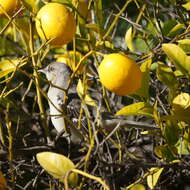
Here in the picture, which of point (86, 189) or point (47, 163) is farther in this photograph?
point (86, 189)

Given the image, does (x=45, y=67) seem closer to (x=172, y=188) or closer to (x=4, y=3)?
(x=172, y=188)

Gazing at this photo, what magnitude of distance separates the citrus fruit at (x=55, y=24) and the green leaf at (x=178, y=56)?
302mm

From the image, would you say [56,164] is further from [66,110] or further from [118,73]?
[66,110]

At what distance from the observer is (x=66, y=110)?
78.5 inches

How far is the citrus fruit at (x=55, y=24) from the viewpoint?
1428 millimetres

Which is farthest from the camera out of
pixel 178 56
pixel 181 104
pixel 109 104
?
pixel 109 104

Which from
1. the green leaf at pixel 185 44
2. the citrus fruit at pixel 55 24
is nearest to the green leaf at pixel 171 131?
the green leaf at pixel 185 44

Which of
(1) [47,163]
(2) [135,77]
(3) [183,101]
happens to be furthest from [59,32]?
(3) [183,101]

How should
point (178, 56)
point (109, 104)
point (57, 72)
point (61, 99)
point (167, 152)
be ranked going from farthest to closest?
point (57, 72), point (61, 99), point (109, 104), point (167, 152), point (178, 56)

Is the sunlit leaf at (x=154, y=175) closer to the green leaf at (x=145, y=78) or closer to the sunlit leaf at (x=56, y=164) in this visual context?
the green leaf at (x=145, y=78)

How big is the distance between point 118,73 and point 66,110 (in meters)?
0.65

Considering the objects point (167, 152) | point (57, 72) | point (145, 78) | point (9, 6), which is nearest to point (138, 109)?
point (145, 78)

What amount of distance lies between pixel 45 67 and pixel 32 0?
6.23ft

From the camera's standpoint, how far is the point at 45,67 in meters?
3.58
